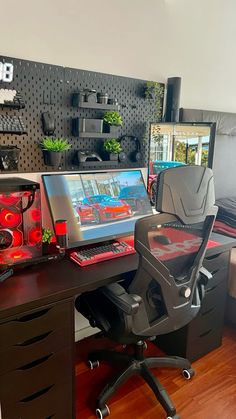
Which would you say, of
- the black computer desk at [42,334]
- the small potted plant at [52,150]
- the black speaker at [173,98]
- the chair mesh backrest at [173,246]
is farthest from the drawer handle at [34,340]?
the black speaker at [173,98]

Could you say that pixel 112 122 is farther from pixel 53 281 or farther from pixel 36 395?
pixel 36 395

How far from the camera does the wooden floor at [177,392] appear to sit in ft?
5.43

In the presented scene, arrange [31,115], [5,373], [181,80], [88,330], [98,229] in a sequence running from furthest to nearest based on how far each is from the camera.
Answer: [181,80]
[88,330]
[98,229]
[31,115]
[5,373]

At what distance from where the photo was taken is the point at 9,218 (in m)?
1.54

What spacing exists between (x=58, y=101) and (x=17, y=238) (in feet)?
2.65

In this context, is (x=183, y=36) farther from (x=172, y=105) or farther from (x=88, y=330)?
(x=88, y=330)

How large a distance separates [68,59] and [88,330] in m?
1.79

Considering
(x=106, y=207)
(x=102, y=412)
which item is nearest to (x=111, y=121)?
(x=106, y=207)

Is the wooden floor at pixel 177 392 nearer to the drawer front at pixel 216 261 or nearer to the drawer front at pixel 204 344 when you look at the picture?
the drawer front at pixel 204 344

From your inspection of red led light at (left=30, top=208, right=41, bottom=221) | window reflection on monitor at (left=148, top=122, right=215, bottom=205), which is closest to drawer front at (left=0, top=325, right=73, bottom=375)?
red led light at (left=30, top=208, right=41, bottom=221)

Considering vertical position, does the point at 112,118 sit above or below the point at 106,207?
above

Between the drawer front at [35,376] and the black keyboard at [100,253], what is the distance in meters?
0.41

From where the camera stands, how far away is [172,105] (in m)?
2.29

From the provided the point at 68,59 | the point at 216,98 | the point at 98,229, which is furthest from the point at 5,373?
the point at 216,98
